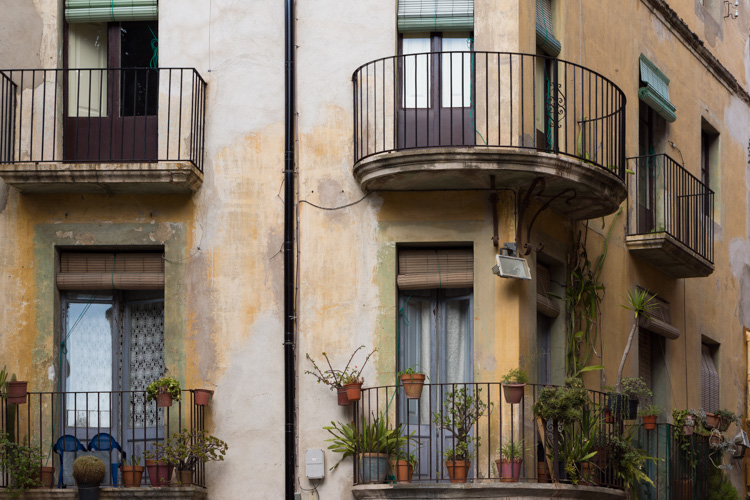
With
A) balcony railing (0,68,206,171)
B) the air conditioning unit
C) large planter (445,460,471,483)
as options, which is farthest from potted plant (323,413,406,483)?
→ balcony railing (0,68,206,171)

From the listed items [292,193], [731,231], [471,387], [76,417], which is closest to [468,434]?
[471,387]

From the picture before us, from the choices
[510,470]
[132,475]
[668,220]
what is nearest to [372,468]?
[510,470]

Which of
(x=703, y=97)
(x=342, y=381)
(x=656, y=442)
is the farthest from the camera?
(x=703, y=97)

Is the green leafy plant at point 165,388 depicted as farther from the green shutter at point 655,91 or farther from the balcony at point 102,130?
Result: the green shutter at point 655,91

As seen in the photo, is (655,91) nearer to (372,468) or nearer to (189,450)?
(372,468)

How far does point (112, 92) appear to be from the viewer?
1772 centimetres

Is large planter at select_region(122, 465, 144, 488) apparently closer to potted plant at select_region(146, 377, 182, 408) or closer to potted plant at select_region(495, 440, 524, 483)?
potted plant at select_region(146, 377, 182, 408)

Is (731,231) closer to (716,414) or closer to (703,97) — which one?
(703,97)

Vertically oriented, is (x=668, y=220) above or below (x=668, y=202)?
below

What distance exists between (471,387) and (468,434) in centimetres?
50

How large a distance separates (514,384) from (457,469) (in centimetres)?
105

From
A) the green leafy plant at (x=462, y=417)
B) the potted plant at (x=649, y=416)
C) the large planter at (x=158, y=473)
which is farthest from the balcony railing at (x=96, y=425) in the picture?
the potted plant at (x=649, y=416)

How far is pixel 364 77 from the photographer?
17.2 m

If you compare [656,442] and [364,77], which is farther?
[656,442]
